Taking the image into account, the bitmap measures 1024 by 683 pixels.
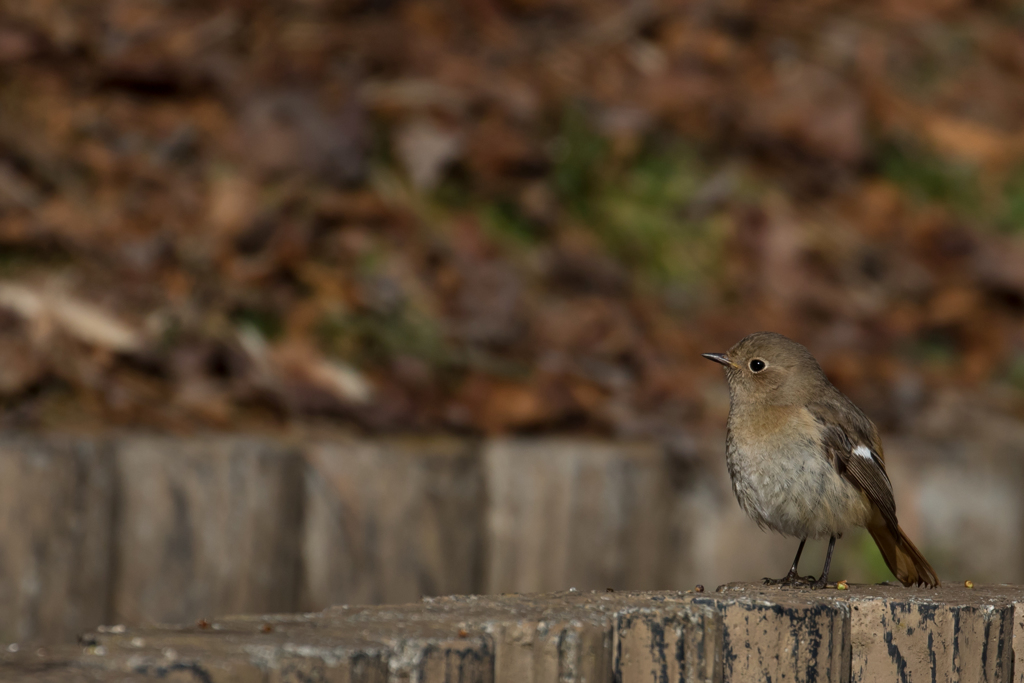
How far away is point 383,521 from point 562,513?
0.54 metres

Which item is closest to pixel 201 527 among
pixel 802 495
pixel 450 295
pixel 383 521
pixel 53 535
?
pixel 53 535

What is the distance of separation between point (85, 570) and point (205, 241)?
4.69 feet

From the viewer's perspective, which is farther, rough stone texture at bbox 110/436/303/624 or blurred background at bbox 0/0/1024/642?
blurred background at bbox 0/0/1024/642

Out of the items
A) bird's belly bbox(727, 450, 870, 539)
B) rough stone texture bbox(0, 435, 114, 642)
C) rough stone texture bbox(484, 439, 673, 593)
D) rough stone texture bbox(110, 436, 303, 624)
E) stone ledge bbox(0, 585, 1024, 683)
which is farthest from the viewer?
rough stone texture bbox(484, 439, 673, 593)

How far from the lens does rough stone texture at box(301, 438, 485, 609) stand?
3525 mm

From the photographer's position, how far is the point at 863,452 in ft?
9.98

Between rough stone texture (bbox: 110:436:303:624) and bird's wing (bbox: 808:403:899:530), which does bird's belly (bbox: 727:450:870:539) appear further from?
rough stone texture (bbox: 110:436:303:624)

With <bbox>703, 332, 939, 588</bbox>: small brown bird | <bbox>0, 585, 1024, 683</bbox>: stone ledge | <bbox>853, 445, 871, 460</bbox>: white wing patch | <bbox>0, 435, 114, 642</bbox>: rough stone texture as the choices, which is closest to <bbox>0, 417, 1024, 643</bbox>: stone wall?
<bbox>0, 435, 114, 642</bbox>: rough stone texture

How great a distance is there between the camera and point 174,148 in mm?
4703

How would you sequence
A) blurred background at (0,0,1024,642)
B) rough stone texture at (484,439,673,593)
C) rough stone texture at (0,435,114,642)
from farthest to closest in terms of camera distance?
1. rough stone texture at (484,439,673,593)
2. blurred background at (0,0,1024,642)
3. rough stone texture at (0,435,114,642)

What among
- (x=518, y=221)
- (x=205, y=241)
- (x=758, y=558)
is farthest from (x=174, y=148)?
(x=758, y=558)

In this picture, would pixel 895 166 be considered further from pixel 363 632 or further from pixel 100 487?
pixel 363 632

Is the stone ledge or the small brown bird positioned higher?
the small brown bird

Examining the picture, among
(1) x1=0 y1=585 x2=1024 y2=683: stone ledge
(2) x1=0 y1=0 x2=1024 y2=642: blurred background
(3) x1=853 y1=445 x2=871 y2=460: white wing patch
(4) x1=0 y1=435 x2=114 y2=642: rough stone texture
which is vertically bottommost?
(1) x1=0 y1=585 x2=1024 y2=683: stone ledge
